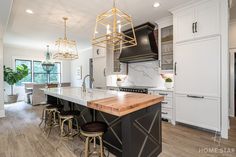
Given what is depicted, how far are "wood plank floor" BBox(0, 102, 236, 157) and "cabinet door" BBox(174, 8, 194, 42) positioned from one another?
7.24ft

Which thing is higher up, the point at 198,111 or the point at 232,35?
the point at 232,35

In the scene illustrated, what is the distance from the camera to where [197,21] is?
9.93 feet

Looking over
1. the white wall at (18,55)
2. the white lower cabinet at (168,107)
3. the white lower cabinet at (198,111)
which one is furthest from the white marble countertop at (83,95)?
the white wall at (18,55)

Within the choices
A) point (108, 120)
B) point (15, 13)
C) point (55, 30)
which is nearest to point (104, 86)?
point (55, 30)

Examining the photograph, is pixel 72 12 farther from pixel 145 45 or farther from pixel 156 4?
pixel 145 45

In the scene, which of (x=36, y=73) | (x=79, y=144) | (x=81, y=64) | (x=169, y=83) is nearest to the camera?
(x=79, y=144)

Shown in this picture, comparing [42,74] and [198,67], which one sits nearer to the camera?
[198,67]

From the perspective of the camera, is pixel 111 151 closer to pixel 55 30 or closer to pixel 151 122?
pixel 151 122

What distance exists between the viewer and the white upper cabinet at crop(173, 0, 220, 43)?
2789 mm

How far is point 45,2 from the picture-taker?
2.98 metres

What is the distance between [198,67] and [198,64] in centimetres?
7

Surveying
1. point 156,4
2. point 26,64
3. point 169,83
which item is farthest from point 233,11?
point 26,64

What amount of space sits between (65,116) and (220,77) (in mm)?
3163

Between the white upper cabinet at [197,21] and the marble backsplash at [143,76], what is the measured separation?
1.34 metres
